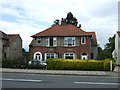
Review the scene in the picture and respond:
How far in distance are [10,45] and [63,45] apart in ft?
42.8

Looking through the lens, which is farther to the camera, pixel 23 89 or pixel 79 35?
pixel 79 35

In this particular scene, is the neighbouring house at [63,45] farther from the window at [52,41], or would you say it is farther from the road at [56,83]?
the road at [56,83]

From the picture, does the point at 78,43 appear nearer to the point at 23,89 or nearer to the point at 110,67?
the point at 110,67

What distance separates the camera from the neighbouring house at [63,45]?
117 ft

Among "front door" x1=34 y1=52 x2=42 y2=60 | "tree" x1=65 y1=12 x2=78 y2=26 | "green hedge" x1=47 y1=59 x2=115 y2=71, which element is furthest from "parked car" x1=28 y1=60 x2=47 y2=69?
"tree" x1=65 y1=12 x2=78 y2=26

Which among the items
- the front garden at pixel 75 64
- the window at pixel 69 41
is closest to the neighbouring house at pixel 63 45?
the window at pixel 69 41

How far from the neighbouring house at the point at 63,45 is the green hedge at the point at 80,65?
50.3ft

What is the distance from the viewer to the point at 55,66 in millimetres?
20391

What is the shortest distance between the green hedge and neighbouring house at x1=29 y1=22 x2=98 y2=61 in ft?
50.3

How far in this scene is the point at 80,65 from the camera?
20.1 metres

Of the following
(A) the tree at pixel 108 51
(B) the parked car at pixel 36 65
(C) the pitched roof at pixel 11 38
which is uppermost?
(C) the pitched roof at pixel 11 38

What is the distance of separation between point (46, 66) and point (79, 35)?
1588cm

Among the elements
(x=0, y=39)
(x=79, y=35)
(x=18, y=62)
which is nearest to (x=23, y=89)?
(x=18, y=62)

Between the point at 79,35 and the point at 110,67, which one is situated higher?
the point at 79,35
